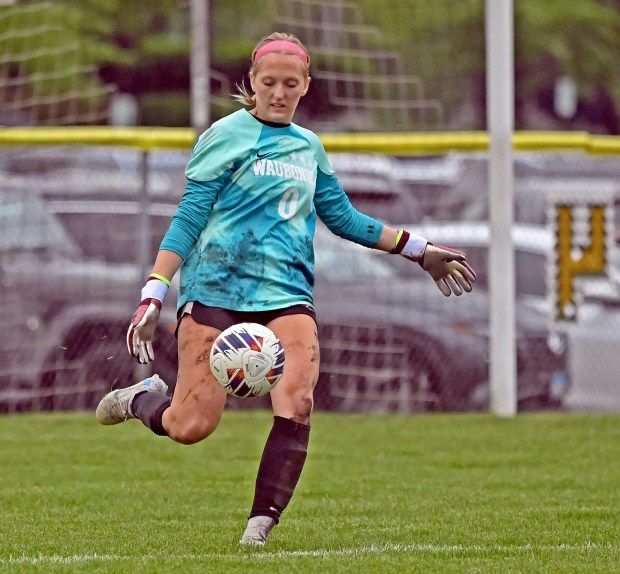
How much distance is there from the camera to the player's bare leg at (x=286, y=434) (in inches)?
256

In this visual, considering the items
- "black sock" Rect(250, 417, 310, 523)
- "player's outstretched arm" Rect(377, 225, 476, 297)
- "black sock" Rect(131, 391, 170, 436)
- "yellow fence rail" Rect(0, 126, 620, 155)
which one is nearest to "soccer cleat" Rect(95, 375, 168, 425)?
"black sock" Rect(131, 391, 170, 436)

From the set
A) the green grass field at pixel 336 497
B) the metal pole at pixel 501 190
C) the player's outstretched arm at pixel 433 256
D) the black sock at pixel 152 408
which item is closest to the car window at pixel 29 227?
the green grass field at pixel 336 497

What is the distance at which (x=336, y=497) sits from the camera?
853 cm

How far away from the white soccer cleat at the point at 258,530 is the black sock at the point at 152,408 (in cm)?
52

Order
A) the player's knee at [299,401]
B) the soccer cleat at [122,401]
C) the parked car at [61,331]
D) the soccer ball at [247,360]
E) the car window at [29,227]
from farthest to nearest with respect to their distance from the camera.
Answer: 1. the car window at [29,227]
2. the parked car at [61,331]
3. the soccer cleat at [122,401]
4. the player's knee at [299,401]
5. the soccer ball at [247,360]

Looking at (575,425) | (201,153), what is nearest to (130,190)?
(575,425)

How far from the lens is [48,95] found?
49.6ft

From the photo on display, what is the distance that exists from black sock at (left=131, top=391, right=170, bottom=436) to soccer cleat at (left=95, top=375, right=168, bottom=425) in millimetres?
45

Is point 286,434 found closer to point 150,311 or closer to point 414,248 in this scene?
point 150,311

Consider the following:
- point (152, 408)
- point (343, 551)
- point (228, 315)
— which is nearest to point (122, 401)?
point (152, 408)

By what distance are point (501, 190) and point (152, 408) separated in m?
6.01

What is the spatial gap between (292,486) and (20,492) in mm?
2450

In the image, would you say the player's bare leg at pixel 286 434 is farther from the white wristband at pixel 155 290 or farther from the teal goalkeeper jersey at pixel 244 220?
the white wristband at pixel 155 290

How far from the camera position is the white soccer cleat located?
653cm
